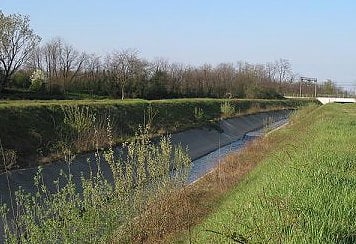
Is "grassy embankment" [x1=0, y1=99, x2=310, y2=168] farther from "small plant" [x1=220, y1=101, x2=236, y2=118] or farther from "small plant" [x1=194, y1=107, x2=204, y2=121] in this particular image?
"small plant" [x1=220, y1=101, x2=236, y2=118]

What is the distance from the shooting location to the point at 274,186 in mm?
8297

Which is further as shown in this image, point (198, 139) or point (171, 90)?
point (171, 90)

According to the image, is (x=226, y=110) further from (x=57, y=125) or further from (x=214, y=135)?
(x=57, y=125)

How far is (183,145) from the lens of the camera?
30.6 meters

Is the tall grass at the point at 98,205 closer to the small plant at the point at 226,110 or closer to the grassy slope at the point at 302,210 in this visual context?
the grassy slope at the point at 302,210

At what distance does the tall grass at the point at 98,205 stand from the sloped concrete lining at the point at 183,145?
0.96 m

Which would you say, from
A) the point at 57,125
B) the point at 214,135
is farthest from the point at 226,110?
the point at 57,125

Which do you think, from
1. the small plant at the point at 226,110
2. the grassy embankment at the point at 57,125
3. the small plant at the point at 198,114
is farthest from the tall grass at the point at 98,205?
the small plant at the point at 226,110

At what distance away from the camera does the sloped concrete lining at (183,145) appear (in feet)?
49.3

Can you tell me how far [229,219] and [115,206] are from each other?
222 centimetres

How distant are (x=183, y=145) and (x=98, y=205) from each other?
22070 mm

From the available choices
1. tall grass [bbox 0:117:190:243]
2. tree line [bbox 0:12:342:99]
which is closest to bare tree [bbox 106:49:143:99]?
tree line [bbox 0:12:342:99]

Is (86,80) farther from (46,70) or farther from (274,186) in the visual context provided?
(274,186)

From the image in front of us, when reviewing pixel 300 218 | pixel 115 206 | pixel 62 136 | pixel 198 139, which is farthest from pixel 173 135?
pixel 300 218
